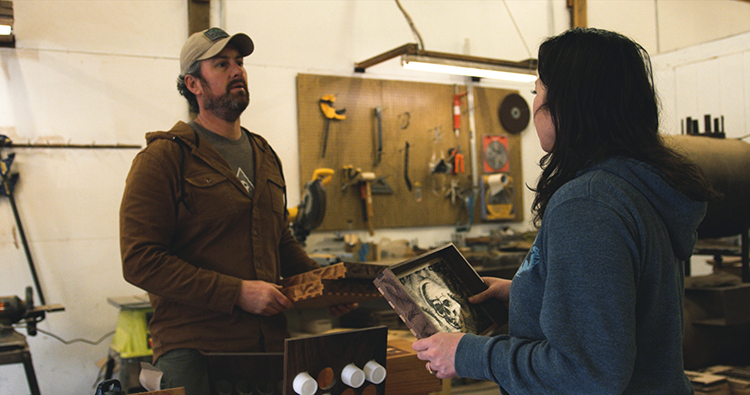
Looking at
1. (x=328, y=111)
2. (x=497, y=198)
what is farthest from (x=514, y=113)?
(x=328, y=111)

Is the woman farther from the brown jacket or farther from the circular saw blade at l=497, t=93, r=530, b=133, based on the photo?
the circular saw blade at l=497, t=93, r=530, b=133

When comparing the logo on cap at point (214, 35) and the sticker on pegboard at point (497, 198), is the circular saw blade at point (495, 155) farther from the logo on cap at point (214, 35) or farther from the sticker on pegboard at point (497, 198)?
the logo on cap at point (214, 35)

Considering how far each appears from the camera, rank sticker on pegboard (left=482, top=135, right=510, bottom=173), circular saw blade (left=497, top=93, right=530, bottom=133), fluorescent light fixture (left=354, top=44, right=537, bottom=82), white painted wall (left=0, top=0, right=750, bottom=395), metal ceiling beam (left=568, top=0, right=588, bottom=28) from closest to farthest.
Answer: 1. white painted wall (left=0, top=0, right=750, bottom=395)
2. fluorescent light fixture (left=354, top=44, right=537, bottom=82)
3. sticker on pegboard (left=482, top=135, right=510, bottom=173)
4. circular saw blade (left=497, top=93, right=530, bottom=133)
5. metal ceiling beam (left=568, top=0, right=588, bottom=28)

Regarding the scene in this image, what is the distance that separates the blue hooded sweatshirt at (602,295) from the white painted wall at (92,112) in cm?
325

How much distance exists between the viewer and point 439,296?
138 cm

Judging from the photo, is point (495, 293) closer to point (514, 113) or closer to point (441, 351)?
point (441, 351)

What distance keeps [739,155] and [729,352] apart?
1025mm

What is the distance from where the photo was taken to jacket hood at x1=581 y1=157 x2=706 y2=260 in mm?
1035

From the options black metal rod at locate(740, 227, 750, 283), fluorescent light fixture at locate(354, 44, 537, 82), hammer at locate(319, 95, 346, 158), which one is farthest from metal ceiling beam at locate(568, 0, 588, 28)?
black metal rod at locate(740, 227, 750, 283)

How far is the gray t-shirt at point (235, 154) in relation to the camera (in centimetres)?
195

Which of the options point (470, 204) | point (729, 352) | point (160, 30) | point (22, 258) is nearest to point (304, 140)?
point (160, 30)

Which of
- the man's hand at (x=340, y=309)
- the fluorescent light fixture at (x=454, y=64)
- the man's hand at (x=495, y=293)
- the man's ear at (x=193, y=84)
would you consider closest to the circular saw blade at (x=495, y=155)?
the fluorescent light fixture at (x=454, y=64)

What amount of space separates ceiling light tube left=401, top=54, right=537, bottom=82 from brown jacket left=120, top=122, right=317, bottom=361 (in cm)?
214

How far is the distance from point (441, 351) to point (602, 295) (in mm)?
376
